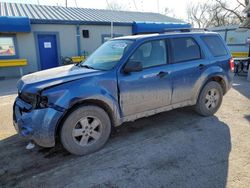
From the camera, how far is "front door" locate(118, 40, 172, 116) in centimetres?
373

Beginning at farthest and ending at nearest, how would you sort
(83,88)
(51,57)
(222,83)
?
(51,57) < (222,83) < (83,88)

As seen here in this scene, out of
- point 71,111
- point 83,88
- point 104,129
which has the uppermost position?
point 83,88

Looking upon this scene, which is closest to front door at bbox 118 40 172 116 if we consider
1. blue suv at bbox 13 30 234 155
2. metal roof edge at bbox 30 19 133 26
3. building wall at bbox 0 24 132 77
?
blue suv at bbox 13 30 234 155

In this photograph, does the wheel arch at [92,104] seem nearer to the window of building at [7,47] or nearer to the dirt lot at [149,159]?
the dirt lot at [149,159]

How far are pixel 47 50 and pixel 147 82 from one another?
33.4ft

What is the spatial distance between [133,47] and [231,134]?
2522 mm

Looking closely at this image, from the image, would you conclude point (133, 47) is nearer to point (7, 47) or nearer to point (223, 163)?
point (223, 163)

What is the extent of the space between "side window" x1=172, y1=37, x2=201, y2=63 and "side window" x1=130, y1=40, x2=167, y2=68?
0.87 feet

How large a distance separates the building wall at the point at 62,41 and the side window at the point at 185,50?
9740 millimetres

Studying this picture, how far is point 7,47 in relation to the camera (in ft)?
37.6

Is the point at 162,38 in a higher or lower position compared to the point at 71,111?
higher

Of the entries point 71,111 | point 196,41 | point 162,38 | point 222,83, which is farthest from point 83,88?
point 222,83

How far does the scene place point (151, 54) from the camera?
4.07 m

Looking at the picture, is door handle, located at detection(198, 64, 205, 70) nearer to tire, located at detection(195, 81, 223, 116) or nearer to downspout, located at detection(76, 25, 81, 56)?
tire, located at detection(195, 81, 223, 116)
